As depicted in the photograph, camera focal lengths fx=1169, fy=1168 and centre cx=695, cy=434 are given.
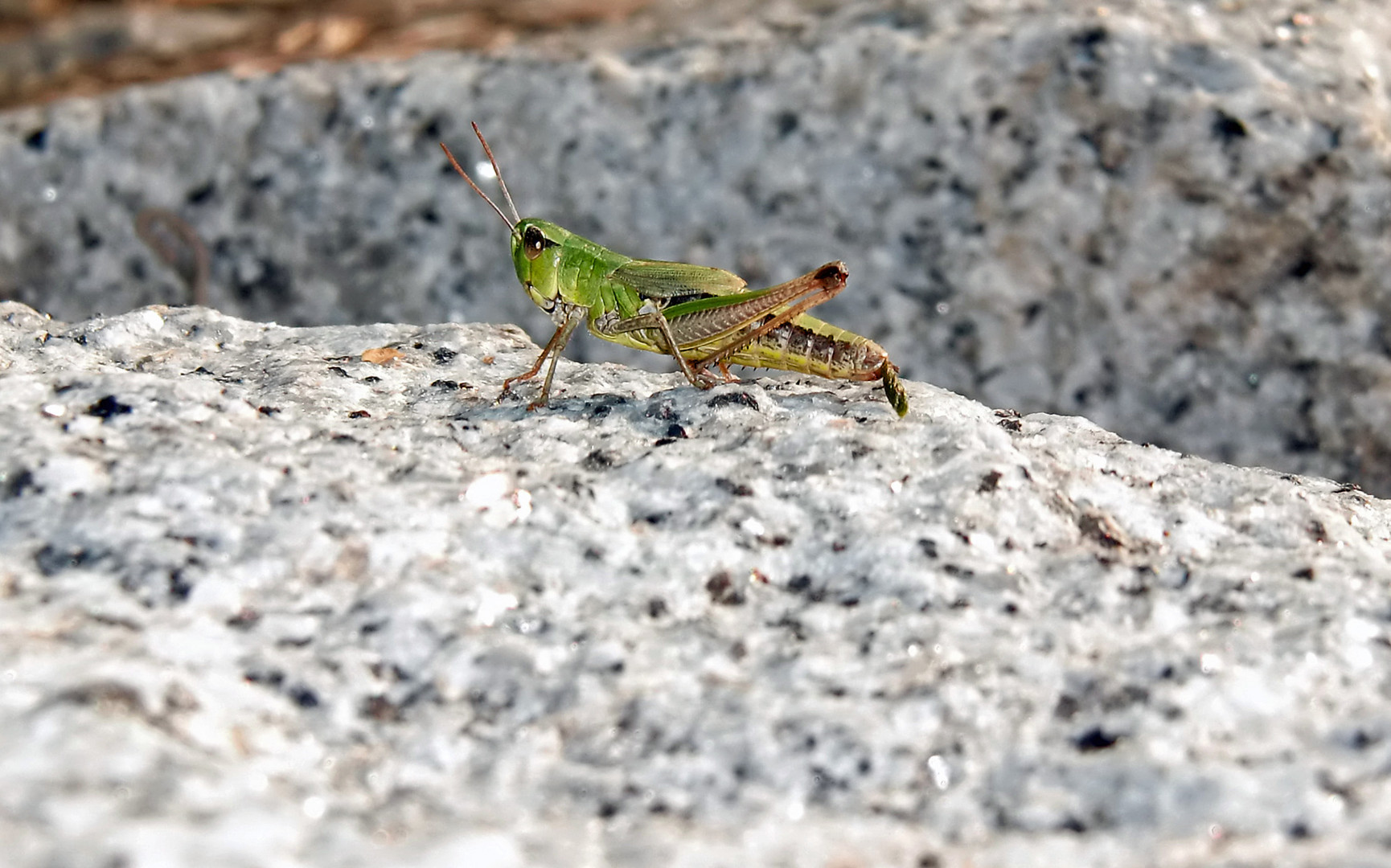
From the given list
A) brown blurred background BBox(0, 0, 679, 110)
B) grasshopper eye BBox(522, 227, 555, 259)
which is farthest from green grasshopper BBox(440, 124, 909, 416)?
brown blurred background BBox(0, 0, 679, 110)

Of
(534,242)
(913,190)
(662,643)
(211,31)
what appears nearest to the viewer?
(662,643)

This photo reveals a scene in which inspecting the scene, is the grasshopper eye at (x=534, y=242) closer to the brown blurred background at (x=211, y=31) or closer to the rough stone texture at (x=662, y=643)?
the rough stone texture at (x=662, y=643)

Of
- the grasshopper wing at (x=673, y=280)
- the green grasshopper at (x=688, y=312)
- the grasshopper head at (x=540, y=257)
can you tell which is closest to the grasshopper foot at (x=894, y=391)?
the green grasshopper at (x=688, y=312)

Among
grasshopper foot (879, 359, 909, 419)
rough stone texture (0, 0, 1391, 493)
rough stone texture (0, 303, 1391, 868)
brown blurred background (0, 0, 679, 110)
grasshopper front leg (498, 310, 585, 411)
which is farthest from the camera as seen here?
brown blurred background (0, 0, 679, 110)

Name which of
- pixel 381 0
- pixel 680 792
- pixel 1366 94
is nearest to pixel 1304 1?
pixel 1366 94

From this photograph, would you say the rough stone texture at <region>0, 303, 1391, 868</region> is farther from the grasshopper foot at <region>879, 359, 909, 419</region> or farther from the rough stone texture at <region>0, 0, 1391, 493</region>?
the rough stone texture at <region>0, 0, 1391, 493</region>

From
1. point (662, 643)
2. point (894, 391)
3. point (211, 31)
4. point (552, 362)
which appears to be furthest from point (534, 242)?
point (211, 31)

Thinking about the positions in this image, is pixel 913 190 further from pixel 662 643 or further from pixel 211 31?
pixel 211 31

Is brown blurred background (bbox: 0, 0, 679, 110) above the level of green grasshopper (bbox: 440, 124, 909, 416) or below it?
above
